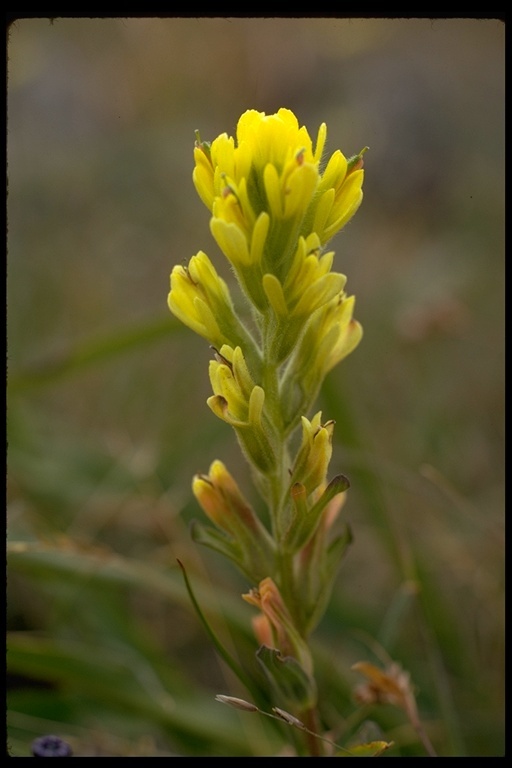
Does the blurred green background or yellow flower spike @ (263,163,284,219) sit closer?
yellow flower spike @ (263,163,284,219)

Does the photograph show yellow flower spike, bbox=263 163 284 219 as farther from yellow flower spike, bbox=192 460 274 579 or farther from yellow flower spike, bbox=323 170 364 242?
yellow flower spike, bbox=192 460 274 579

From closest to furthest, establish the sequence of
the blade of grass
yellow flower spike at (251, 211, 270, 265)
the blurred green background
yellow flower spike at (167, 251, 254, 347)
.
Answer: yellow flower spike at (251, 211, 270, 265) < yellow flower spike at (167, 251, 254, 347) < the blurred green background < the blade of grass

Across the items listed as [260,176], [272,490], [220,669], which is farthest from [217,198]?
[220,669]

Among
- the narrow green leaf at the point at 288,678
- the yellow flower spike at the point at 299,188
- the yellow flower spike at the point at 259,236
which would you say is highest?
the yellow flower spike at the point at 299,188

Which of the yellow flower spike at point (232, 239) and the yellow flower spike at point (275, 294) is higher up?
the yellow flower spike at point (232, 239)

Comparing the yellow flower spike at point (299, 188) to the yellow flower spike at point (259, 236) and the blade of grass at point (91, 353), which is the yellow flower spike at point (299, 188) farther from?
the blade of grass at point (91, 353)

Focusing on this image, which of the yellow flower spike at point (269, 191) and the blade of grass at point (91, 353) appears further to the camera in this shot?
the blade of grass at point (91, 353)

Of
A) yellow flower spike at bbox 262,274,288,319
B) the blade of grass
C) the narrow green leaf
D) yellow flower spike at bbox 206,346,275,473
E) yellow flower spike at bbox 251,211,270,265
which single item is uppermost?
the blade of grass

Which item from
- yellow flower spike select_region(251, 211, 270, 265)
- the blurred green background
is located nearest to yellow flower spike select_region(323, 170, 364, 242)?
yellow flower spike select_region(251, 211, 270, 265)

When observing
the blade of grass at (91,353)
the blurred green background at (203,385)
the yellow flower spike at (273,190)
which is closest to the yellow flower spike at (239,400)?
the yellow flower spike at (273,190)
